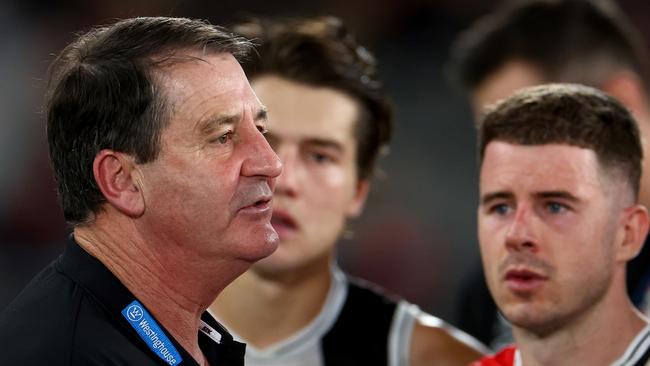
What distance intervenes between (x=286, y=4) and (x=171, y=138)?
6.97 meters

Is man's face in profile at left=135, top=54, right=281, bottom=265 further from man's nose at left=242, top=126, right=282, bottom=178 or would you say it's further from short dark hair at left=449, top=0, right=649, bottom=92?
short dark hair at left=449, top=0, right=649, bottom=92

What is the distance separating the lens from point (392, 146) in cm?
878

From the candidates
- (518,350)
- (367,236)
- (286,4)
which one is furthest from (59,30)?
(518,350)

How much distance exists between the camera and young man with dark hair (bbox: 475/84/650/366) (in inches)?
110

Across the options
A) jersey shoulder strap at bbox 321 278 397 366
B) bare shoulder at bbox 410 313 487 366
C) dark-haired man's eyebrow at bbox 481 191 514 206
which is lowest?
jersey shoulder strap at bbox 321 278 397 366

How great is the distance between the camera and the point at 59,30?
8.85 meters

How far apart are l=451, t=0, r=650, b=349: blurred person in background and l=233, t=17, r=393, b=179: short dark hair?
0.81m

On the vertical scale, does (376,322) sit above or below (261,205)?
below

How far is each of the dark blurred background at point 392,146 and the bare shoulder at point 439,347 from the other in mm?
3943

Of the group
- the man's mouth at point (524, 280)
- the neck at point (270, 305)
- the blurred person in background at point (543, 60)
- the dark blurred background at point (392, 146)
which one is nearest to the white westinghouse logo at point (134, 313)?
the man's mouth at point (524, 280)

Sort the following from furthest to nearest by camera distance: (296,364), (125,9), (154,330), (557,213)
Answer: (125,9)
(296,364)
(557,213)
(154,330)

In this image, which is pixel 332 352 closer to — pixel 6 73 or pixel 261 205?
pixel 261 205

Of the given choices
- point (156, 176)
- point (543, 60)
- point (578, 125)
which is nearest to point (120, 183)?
point (156, 176)

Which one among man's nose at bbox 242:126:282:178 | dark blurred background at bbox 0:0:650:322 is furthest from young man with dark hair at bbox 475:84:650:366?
dark blurred background at bbox 0:0:650:322
